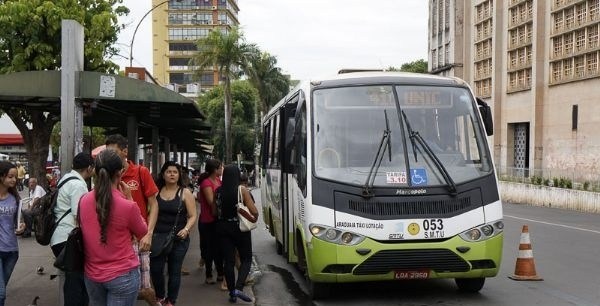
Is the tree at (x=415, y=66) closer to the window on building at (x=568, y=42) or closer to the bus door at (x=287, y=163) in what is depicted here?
the window on building at (x=568, y=42)

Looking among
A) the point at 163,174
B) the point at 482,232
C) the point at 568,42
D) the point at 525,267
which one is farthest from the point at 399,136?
the point at 568,42

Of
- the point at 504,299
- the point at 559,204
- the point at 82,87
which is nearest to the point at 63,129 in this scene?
the point at 82,87

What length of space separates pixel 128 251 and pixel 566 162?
34.2 m

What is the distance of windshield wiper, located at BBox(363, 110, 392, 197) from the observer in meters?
7.25

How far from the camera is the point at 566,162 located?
3472 cm

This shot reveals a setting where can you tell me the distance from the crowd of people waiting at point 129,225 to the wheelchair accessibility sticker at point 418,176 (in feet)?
6.21

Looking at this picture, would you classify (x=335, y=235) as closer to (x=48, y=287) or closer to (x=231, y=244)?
(x=231, y=244)

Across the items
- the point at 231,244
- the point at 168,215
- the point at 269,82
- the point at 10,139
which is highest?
the point at 269,82

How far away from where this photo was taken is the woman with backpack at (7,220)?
5582mm

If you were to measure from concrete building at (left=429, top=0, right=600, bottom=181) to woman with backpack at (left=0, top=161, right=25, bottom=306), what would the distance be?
2725 cm

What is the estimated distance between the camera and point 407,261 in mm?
7121

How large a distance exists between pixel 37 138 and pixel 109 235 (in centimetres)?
1329

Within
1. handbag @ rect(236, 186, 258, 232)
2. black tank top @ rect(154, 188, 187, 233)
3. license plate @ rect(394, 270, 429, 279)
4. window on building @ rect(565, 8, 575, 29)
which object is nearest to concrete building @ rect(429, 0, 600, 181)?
window on building @ rect(565, 8, 575, 29)

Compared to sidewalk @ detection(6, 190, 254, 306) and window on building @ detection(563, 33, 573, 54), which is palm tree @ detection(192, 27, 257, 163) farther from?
sidewalk @ detection(6, 190, 254, 306)
